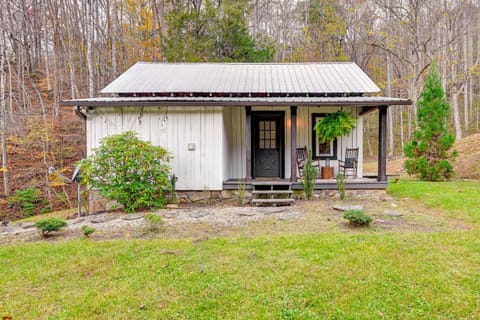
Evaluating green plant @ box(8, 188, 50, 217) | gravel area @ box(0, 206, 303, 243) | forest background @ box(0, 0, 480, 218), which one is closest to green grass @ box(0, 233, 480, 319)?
gravel area @ box(0, 206, 303, 243)

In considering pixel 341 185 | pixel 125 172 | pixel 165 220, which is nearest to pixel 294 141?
pixel 341 185

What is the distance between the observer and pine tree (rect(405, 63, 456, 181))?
8828mm

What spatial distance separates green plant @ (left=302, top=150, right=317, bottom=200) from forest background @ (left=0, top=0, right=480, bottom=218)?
7916 mm

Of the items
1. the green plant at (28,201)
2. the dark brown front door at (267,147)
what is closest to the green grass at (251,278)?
the dark brown front door at (267,147)

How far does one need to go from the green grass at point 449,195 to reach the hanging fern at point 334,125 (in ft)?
6.79

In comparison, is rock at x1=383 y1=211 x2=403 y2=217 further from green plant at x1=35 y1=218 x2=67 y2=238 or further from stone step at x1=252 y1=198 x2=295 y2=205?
green plant at x1=35 y1=218 x2=67 y2=238

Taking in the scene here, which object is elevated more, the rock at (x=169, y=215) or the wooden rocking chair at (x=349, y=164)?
the wooden rocking chair at (x=349, y=164)

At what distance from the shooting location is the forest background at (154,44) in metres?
12.4

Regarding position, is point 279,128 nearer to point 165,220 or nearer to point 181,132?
point 181,132

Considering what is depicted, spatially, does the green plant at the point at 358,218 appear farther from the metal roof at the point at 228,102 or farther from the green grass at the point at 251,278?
the metal roof at the point at 228,102

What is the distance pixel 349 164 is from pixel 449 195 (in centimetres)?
233

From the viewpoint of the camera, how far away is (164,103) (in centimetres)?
691

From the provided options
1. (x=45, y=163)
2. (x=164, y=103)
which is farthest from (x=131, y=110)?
(x=45, y=163)

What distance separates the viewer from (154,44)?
16484mm
